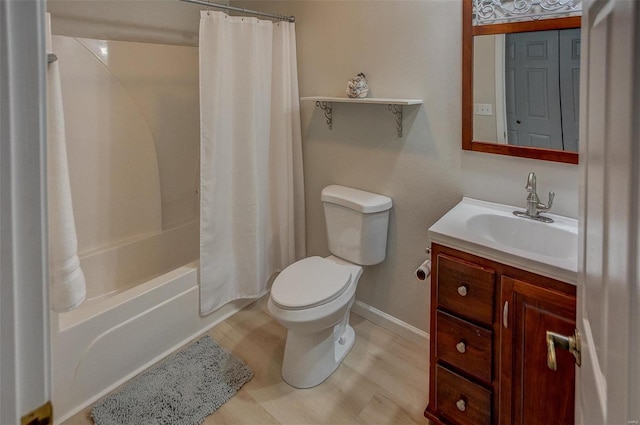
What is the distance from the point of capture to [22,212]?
1.46 feet

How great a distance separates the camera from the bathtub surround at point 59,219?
1.30m

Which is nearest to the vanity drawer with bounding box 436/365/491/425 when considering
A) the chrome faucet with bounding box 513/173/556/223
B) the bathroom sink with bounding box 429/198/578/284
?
the bathroom sink with bounding box 429/198/578/284

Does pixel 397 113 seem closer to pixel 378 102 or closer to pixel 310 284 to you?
pixel 378 102

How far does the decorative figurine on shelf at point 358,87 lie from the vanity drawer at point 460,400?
137 centimetres

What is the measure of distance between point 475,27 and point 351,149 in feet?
2.89

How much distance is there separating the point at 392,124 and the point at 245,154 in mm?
856

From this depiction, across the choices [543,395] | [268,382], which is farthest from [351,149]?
[543,395]

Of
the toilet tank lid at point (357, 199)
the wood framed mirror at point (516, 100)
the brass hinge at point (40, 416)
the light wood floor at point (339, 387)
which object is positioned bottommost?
the light wood floor at point (339, 387)

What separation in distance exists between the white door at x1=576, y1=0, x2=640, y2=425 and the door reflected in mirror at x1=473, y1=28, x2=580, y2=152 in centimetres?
86

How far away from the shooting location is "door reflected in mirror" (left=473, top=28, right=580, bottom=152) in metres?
1.50

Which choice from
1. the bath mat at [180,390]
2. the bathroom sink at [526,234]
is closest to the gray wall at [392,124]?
the bathroom sink at [526,234]

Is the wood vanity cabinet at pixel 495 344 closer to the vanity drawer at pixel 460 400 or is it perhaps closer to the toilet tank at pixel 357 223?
the vanity drawer at pixel 460 400

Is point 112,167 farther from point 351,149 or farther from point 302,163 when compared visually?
point 351,149

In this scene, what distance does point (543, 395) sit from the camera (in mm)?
1315
